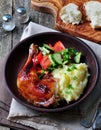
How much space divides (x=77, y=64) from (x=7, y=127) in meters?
0.39

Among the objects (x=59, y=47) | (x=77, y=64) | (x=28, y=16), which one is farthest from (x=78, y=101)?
(x=28, y=16)

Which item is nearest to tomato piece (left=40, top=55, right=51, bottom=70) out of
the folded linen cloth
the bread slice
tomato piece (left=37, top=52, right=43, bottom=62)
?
tomato piece (left=37, top=52, right=43, bottom=62)

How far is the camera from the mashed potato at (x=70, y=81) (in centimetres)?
160

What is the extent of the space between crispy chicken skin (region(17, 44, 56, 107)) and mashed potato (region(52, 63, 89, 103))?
3 centimetres

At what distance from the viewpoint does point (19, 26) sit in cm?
207

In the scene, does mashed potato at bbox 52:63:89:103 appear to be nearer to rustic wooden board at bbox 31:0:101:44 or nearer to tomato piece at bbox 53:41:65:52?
tomato piece at bbox 53:41:65:52

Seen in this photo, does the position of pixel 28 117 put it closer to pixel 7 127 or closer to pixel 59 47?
pixel 7 127

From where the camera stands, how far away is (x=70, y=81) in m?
1.63

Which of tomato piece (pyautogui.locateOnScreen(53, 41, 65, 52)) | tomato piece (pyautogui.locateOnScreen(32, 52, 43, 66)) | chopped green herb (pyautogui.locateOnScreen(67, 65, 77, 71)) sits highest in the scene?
tomato piece (pyautogui.locateOnScreen(53, 41, 65, 52))

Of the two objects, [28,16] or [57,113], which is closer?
[57,113]

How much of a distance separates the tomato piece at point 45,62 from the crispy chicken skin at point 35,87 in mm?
47

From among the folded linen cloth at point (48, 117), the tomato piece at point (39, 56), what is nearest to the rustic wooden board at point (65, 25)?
the tomato piece at point (39, 56)

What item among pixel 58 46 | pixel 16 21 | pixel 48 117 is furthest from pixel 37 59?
pixel 16 21

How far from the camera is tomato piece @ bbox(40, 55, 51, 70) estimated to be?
170 cm
